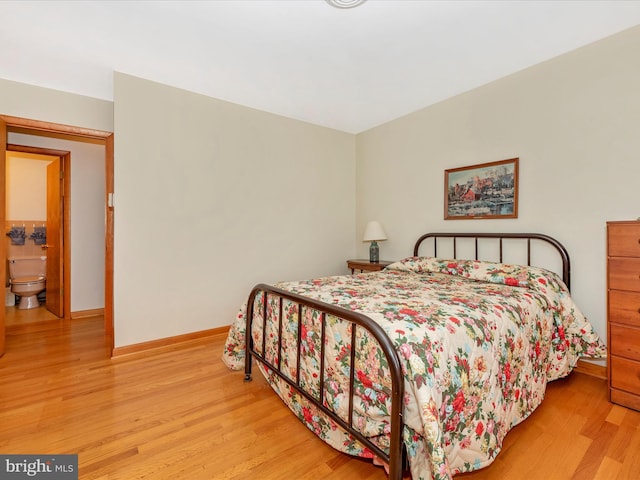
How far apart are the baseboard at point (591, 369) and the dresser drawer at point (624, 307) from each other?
62 centimetres

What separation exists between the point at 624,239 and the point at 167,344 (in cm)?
338

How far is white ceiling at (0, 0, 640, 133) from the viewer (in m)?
1.90

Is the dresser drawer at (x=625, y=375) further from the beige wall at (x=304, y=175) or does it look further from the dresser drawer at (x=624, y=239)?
the dresser drawer at (x=624, y=239)

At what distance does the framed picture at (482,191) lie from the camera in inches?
104

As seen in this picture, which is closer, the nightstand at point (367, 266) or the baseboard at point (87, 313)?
the nightstand at point (367, 266)

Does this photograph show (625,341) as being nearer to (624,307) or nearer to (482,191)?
(624,307)

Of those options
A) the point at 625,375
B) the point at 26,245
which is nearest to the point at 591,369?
the point at 625,375

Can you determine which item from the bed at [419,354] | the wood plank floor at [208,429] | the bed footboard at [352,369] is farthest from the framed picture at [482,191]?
the bed footboard at [352,369]

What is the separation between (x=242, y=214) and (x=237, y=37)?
5.17 feet

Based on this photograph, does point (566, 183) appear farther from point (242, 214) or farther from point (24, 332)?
point (24, 332)

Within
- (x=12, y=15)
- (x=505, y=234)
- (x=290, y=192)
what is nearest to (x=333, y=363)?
(x=505, y=234)

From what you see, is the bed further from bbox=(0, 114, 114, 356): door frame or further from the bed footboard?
bbox=(0, 114, 114, 356): door frame

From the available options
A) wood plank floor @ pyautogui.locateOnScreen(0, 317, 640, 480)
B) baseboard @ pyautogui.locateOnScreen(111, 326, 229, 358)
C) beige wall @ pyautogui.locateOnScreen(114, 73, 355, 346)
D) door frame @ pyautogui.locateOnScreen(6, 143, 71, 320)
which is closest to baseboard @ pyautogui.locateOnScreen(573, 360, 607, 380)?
wood plank floor @ pyautogui.locateOnScreen(0, 317, 640, 480)

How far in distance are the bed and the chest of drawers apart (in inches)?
8.8
